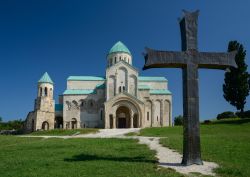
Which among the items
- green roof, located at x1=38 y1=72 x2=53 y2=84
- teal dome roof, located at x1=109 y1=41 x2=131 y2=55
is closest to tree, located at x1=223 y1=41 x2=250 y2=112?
teal dome roof, located at x1=109 y1=41 x2=131 y2=55

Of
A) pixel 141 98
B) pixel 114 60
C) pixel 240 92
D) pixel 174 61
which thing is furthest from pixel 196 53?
pixel 114 60

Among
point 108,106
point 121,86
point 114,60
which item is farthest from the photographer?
point 114,60

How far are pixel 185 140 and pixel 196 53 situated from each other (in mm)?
3616

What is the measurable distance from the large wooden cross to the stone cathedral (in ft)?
115

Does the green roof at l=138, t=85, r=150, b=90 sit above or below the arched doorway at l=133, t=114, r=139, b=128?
above

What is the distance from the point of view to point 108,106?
46.8 meters

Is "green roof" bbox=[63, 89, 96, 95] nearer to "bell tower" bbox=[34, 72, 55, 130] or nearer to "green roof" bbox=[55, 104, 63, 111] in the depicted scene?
"bell tower" bbox=[34, 72, 55, 130]

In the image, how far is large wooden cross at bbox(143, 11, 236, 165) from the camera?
10977 mm

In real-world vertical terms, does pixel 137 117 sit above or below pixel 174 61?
below

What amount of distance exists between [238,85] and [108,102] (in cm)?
2100

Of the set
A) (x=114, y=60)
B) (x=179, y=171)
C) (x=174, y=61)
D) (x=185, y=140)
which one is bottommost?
(x=179, y=171)

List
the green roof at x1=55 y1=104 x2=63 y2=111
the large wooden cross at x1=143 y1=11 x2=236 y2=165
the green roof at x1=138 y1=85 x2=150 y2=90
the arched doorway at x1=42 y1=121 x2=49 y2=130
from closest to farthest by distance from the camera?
the large wooden cross at x1=143 y1=11 x2=236 y2=165, the green roof at x1=138 y1=85 x2=150 y2=90, the arched doorway at x1=42 y1=121 x2=49 y2=130, the green roof at x1=55 y1=104 x2=63 y2=111

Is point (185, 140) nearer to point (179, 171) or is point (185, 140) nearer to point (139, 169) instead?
point (179, 171)

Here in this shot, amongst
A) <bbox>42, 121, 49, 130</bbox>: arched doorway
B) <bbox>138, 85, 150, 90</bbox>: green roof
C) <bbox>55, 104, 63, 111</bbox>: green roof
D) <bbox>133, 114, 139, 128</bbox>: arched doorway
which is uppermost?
<bbox>138, 85, 150, 90</bbox>: green roof
